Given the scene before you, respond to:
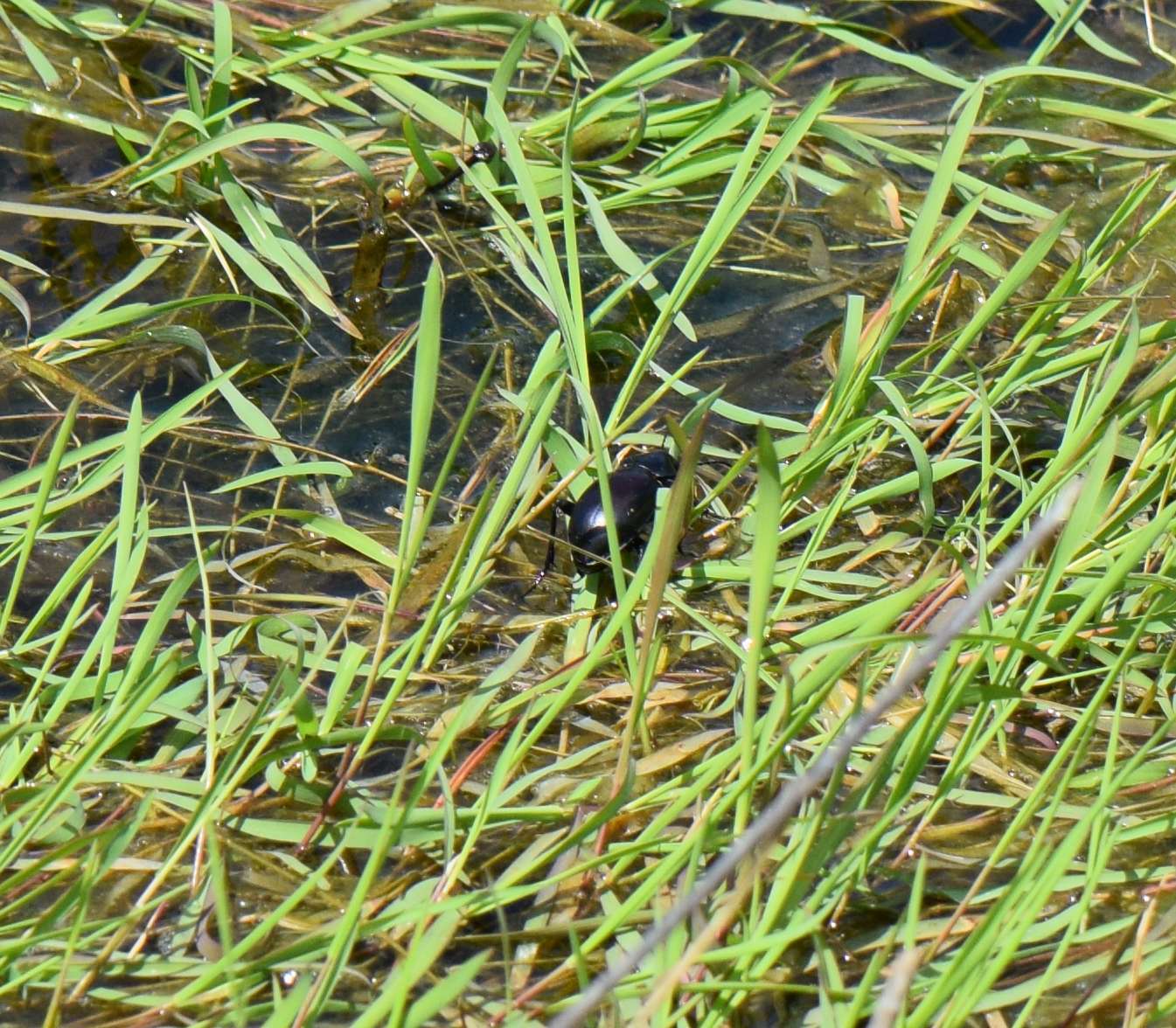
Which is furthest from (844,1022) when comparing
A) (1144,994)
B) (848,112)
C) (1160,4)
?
(1160,4)

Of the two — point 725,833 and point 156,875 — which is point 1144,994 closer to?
point 725,833

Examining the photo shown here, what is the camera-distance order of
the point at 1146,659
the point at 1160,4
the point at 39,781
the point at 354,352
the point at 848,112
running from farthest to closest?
the point at 1160,4
the point at 848,112
the point at 354,352
the point at 1146,659
the point at 39,781

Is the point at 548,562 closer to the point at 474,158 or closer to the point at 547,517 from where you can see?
the point at 547,517

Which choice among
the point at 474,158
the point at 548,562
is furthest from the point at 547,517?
the point at 474,158

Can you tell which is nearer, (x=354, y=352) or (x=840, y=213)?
(x=354, y=352)

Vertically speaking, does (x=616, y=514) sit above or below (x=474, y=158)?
below

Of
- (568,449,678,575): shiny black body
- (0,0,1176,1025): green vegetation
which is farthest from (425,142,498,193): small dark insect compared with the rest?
(568,449,678,575): shiny black body

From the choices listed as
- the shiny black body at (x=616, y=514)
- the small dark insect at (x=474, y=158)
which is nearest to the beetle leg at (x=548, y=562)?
the shiny black body at (x=616, y=514)
